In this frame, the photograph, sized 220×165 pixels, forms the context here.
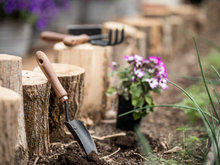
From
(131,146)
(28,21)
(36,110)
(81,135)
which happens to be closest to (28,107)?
(36,110)

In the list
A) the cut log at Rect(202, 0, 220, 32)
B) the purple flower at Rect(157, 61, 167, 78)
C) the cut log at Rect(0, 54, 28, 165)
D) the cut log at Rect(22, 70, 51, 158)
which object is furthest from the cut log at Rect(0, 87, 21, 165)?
the cut log at Rect(202, 0, 220, 32)

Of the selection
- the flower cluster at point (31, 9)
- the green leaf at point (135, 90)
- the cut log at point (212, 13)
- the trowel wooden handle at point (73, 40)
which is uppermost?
the cut log at point (212, 13)

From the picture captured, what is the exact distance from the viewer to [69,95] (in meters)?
2.14

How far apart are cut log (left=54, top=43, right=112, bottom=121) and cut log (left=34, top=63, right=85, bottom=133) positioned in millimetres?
345

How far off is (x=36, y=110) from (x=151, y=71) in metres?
0.95

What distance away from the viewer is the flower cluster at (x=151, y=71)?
2.25 metres

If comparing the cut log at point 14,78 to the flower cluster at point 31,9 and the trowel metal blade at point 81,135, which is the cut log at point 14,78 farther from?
the flower cluster at point 31,9

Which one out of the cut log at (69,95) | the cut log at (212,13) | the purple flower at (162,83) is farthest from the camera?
the cut log at (212,13)

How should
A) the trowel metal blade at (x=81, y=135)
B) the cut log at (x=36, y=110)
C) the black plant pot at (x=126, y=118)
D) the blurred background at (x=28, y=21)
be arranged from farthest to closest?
the blurred background at (x=28, y=21), the black plant pot at (x=126, y=118), the trowel metal blade at (x=81, y=135), the cut log at (x=36, y=110)

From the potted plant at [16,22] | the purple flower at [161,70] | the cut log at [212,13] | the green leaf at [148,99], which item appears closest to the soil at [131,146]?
the green leaf at [148,99]

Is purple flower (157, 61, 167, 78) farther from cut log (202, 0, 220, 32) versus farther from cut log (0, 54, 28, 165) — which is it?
cut log (202, 0, 220, 32)

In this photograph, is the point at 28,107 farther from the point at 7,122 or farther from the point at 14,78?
the point at 7,122

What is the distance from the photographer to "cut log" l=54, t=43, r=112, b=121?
2.57 m

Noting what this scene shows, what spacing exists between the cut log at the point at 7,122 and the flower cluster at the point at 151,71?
114 centimetres
